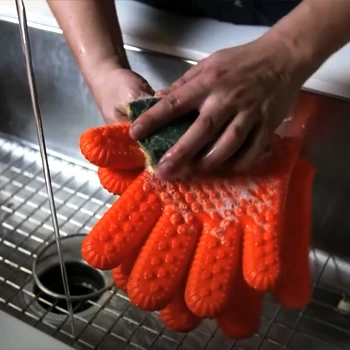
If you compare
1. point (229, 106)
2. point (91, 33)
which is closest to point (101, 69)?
point (91, 33)

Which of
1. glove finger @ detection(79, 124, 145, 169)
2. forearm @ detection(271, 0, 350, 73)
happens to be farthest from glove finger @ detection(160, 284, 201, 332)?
forearm @ detection(271, 0, 350, 73)

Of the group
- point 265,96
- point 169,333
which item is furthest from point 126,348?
point 265,96

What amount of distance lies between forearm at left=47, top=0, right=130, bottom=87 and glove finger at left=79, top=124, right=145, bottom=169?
0.40ft

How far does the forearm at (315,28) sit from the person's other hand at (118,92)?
111 mm

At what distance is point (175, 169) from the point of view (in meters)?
0.47

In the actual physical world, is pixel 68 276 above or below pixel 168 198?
below

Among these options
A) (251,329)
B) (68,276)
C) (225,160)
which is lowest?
(68,276)

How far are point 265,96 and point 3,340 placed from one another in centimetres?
24

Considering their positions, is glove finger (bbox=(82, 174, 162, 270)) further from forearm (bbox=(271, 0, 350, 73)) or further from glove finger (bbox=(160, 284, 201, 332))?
forearm (bbox=(271, 0, 350, 73))

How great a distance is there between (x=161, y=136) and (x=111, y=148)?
0.12 feet

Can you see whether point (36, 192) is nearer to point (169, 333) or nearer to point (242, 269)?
point (169, 333)

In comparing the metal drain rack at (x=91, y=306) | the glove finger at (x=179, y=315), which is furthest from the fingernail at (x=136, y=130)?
the metal drain rack at (x=91, y=306)

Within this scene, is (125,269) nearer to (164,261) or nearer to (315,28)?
(164,261)

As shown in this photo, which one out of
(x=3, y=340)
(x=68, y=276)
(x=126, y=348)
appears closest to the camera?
(x=3, y=340)
